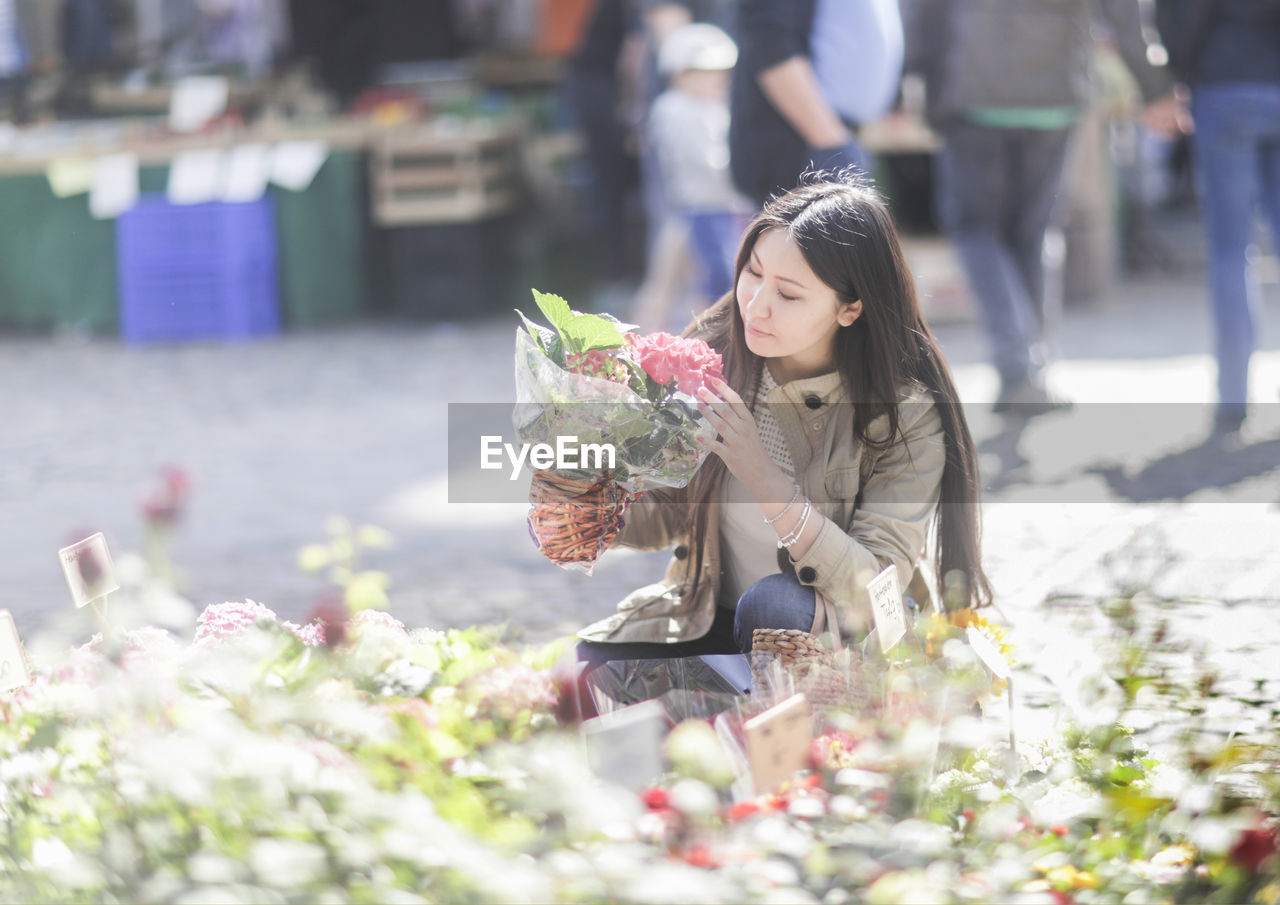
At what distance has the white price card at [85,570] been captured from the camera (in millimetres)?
2221

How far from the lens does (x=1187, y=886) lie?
167cm

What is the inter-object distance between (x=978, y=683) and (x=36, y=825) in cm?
121

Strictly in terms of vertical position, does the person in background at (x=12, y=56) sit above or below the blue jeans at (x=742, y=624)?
above

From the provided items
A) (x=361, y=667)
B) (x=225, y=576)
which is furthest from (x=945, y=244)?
(x=361, y=667)

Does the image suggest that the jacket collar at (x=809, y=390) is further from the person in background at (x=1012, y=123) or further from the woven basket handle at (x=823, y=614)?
the person in background at (x=1012, y=123)

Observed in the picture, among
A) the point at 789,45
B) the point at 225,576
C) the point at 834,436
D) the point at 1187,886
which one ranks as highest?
the point at 789,45

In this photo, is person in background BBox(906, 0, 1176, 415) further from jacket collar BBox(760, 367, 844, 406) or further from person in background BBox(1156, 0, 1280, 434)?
jacket collar BBox(760, 367, 844, 406)

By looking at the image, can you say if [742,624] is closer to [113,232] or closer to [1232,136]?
[1232,136]

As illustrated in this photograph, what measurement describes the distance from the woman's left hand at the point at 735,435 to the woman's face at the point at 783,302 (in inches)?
6.6

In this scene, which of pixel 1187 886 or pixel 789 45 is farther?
pixel 789 45

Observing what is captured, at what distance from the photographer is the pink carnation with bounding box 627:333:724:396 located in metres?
→ 2.21

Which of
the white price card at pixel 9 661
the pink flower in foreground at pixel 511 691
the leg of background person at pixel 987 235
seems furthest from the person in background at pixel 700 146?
the white price card at pixel 9 661

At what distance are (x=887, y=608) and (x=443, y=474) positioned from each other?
3015 mm

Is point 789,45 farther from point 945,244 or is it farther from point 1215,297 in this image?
point 945,244
